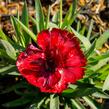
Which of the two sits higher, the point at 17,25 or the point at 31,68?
the point at 17,25

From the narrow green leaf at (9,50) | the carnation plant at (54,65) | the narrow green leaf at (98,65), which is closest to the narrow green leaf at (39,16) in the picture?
the carnation plant at (54,65)

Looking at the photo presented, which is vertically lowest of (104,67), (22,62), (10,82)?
(10,82)

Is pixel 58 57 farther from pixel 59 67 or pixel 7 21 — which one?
pixel 7 21

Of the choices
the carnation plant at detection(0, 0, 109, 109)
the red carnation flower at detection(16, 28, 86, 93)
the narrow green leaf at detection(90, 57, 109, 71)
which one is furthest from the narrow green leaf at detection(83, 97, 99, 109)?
the red carnation flower at detection(16, 28, 86, 93)

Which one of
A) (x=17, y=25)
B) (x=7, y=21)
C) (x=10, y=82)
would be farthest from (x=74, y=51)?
(x=7, y=21)

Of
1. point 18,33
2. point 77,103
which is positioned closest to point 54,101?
point 77,103

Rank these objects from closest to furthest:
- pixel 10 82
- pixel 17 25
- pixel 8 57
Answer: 1. pixel 8 57
2. pixel 17 25
3. pixel 10 82

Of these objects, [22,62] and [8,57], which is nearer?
[22,62]
